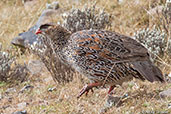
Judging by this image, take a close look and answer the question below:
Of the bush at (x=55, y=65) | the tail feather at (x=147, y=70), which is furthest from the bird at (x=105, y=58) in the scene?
the bush at (x=55, y=65)

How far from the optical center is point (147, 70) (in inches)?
180

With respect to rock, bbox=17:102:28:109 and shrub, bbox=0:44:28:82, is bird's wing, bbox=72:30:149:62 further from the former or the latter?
shrub, bbox=0:44:28:82

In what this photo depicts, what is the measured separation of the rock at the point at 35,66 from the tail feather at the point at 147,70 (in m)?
2.88

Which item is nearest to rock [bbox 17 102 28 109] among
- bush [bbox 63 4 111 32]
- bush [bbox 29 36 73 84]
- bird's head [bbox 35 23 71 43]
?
bush [bbox 29 36 73 84]

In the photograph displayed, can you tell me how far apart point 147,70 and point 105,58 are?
58cm

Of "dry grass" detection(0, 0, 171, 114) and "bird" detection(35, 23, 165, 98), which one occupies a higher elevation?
"bird" detection(35, 23, 165, 98)

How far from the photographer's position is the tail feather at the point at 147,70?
4.49 metres

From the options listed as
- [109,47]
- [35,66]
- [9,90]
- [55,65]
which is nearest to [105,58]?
[109,47]

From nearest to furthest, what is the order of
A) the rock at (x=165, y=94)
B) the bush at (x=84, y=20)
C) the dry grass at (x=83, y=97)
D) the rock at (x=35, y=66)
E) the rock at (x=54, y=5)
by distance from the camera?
the dry grass at (x=83, y=97) < the rock at (x=165, y=94) < the rock at (x=35, y=66) < the bush at (x=84, y=20) < the rock at (x=54, y=5)

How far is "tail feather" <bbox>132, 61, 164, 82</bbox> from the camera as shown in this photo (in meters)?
4.49

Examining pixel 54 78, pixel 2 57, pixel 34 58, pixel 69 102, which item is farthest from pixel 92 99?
pixel 34 58

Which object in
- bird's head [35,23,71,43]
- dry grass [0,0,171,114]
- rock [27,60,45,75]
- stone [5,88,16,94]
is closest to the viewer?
dry grass [0,0,171,114]

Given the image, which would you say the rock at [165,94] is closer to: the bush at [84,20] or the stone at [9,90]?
the stone at [9,90]

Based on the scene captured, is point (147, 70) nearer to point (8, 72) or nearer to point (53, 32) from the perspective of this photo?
point (53, 32)
